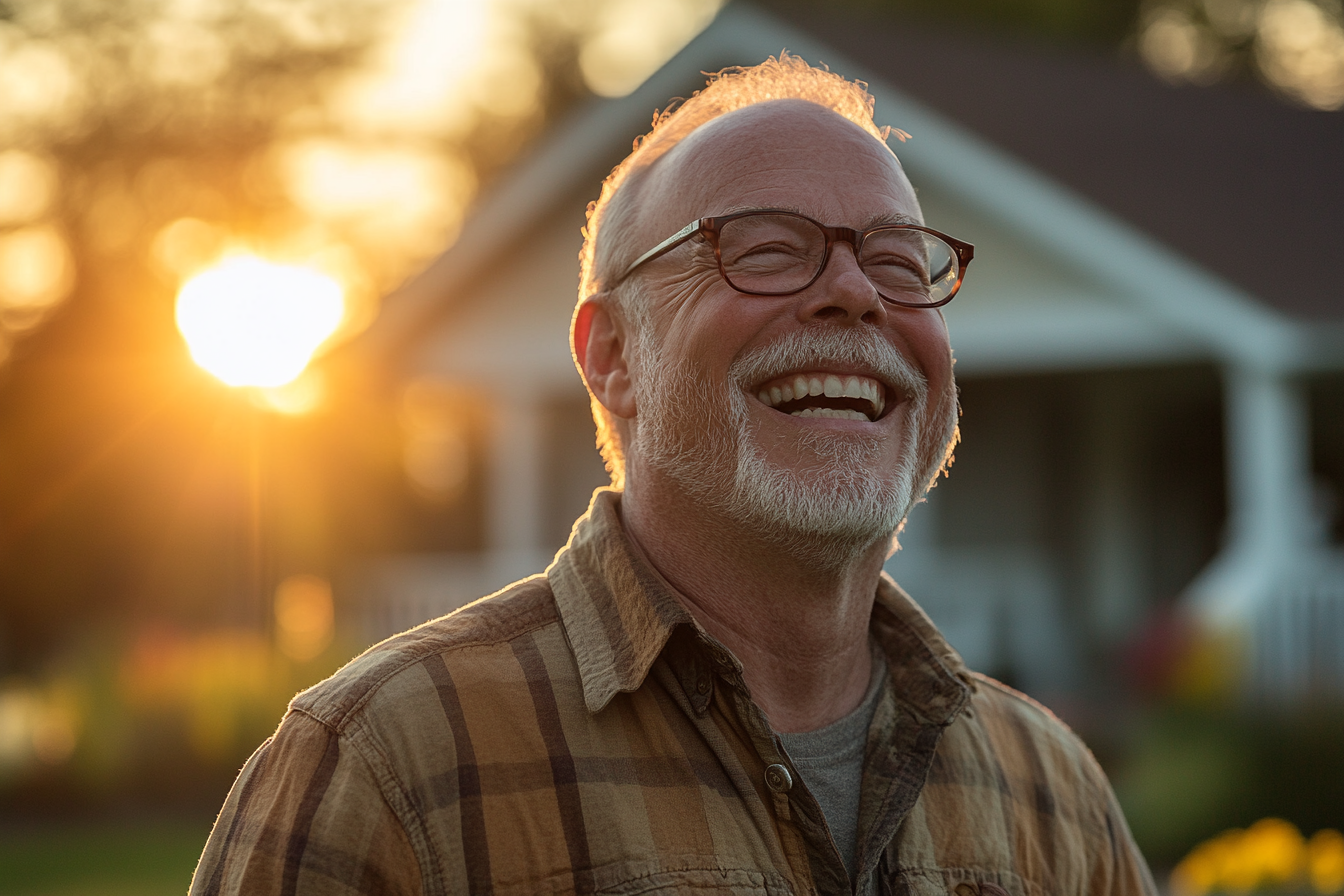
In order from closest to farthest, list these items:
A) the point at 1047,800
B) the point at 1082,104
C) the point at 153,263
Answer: the point at 1047,800, the point at 1082,104, the point at 153,263

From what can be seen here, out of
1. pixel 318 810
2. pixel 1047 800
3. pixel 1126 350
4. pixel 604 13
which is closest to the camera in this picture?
pixel 318 810

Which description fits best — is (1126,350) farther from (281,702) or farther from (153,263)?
(153,263)

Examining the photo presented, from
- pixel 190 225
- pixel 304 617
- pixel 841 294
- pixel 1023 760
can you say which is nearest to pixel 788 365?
pixel 841 294

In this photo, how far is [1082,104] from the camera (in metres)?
13.6

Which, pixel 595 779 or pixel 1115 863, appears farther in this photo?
pixel 1115 863

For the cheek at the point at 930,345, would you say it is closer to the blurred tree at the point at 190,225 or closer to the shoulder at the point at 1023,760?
the shoulder at the point at 1023,760

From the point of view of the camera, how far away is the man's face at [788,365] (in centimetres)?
215

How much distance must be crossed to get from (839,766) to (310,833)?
32.8 inches

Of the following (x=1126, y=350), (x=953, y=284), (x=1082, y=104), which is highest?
(x=1082, y=104)

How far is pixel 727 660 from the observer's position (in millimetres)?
2045

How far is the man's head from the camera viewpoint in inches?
84.8

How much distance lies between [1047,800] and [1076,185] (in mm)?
9919

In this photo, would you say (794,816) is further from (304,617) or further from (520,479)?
(304,617)

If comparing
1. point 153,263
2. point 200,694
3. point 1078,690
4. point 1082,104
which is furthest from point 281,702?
point 153,263
